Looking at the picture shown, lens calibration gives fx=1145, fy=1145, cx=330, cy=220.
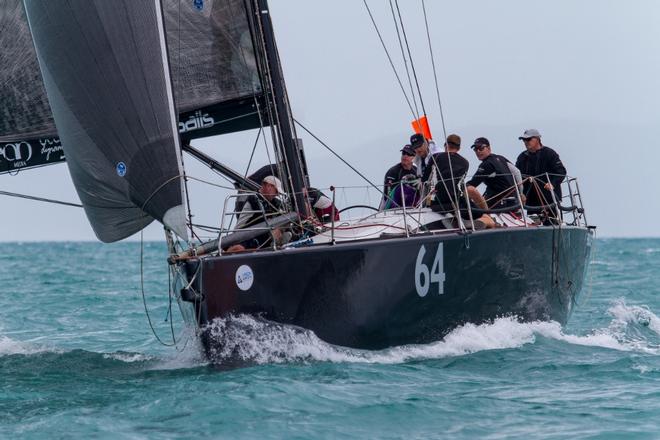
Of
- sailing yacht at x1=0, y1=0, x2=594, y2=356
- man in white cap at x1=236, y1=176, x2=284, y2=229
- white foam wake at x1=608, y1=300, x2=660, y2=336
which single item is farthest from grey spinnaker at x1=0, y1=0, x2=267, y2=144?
white foam wake at x1=608, y1=300, x2=660, y2=336

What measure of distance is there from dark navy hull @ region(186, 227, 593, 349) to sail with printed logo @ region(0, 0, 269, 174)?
2670 mm

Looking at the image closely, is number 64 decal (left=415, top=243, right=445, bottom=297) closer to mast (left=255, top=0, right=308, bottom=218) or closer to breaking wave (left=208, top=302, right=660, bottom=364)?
breaking wave (left=208, top=302, right=660, bottom=364)

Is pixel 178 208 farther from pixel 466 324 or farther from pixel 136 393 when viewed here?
pixel 466 324

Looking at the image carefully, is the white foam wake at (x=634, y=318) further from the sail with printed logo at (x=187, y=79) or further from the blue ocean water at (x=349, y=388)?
the sail with printed logo at (x=187, y=79)

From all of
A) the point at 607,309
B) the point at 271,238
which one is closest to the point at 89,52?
the point at 271,238

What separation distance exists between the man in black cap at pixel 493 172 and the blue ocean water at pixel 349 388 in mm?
1313

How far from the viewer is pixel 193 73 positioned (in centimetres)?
1191

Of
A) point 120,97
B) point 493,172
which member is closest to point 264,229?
point 120,97

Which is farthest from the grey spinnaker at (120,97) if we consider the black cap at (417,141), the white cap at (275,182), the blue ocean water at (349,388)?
the black cap at (417,141)

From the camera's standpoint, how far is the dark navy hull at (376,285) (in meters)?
9.21

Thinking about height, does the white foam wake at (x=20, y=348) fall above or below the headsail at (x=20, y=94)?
below

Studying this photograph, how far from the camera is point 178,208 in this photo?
30.6 ft

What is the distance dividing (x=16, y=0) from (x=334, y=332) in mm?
5425

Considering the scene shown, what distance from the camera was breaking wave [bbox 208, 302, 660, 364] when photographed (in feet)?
30.3
